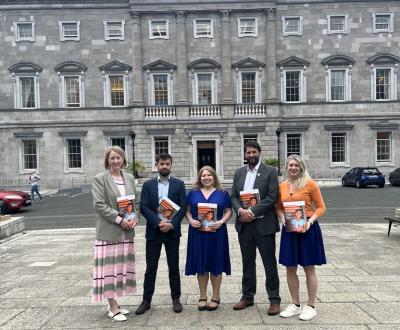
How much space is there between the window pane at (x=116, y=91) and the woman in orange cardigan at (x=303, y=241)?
1147 inches

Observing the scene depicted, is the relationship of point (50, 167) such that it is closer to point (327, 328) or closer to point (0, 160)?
point (0, 160)

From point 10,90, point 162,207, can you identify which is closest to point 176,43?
point 10,90

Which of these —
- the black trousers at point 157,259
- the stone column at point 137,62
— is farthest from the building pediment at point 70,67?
the black trousers at point 157,259

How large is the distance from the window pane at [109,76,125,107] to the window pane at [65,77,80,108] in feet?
9.12

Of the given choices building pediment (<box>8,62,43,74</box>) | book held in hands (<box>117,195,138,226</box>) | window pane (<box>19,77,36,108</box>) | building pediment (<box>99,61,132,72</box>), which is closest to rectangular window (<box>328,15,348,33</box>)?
building pediment (<box>99,61,132,72</box>)

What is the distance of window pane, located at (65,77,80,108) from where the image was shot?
109ft

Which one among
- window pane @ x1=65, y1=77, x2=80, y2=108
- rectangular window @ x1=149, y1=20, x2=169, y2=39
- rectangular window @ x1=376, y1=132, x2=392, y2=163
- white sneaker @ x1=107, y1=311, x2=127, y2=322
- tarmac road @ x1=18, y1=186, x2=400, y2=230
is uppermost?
rectangular window @ x1=149, y1=20, x2=169, y2=39

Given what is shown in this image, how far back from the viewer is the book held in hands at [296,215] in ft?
17.8

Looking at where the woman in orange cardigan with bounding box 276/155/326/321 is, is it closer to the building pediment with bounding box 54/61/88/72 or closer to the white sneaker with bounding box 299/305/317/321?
the white sneaker with bounding box 299/305/317/321

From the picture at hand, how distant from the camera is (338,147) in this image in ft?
109

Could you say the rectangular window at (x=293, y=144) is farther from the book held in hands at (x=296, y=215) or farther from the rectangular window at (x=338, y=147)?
the book held in hands at (x=296, y=215)

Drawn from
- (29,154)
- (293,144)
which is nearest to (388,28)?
(293,144)

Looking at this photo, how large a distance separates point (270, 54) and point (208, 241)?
28858 mm

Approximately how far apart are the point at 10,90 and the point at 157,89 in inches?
470
